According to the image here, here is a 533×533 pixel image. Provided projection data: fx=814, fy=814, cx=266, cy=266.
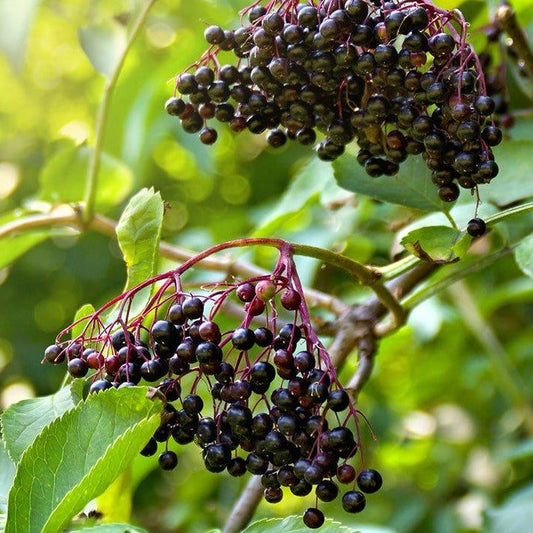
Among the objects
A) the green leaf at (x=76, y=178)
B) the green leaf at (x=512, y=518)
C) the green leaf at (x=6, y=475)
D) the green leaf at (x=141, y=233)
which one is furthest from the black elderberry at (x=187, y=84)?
the green leaf at (x=512, y=518)

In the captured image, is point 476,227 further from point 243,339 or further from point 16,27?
point 16,27

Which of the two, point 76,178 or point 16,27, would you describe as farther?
point 76,178

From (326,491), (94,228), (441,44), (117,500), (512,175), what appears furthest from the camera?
(94,228)

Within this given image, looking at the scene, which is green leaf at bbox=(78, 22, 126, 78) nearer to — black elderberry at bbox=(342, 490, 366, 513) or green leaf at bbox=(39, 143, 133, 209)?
green leaf at bbox=(39, 143, 133, 209)

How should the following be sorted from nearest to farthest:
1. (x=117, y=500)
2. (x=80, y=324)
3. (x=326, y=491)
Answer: (x=326, y=491), (x=80, y=324), (x=117, y=500)

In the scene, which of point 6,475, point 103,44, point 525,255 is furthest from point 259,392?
point 103,44

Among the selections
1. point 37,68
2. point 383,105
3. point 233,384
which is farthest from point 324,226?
point 37,68

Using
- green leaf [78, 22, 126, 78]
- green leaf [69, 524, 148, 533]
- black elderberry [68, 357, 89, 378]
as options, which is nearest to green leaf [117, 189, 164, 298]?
black elderberry [68, 357, 89, 378]
